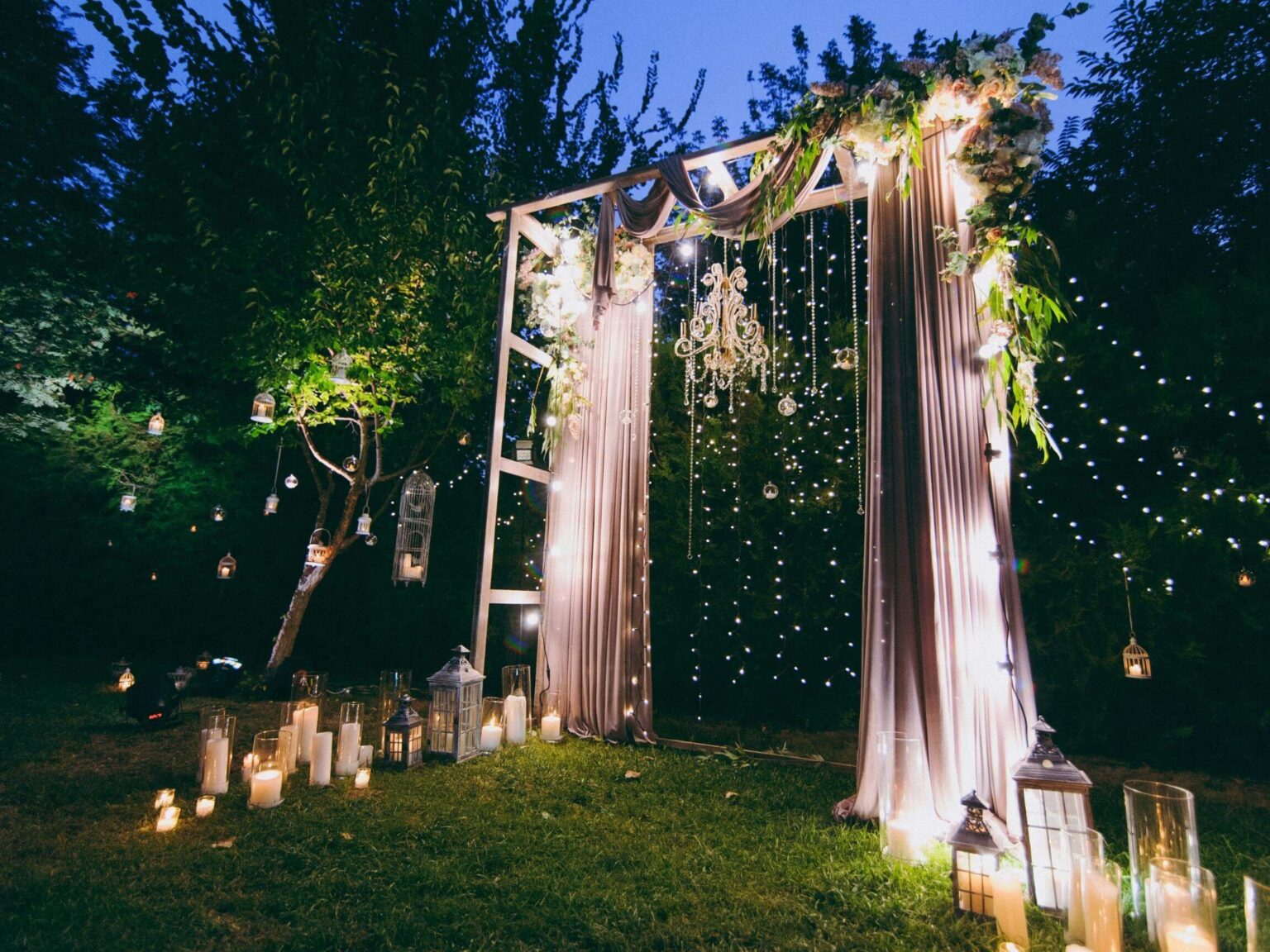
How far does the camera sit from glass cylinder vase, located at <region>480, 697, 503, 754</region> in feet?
12.1

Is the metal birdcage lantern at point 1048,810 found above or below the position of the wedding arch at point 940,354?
below

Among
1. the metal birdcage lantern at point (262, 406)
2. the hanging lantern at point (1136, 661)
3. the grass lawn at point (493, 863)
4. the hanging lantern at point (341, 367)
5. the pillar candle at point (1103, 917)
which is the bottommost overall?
the grass lawn at point (493, 863)

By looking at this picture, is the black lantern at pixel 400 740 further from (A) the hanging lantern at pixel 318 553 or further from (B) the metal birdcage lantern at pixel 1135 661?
(B) the metal birdcage lantern at pixel 1135 661

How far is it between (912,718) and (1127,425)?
8.62 ft

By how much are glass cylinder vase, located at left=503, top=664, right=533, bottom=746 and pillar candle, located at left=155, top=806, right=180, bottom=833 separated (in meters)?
1.73

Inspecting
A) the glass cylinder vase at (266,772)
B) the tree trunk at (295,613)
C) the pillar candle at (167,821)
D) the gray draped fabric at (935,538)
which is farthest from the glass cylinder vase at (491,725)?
the tree trunk at (295,613)

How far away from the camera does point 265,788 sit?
2.68 m

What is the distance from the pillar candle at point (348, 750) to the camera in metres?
3.12

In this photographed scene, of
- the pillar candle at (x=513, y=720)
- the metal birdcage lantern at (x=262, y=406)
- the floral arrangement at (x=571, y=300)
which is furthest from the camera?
the metal birdcage lantern at (x=262, y=406)

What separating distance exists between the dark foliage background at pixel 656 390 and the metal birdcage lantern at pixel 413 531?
3.34ft

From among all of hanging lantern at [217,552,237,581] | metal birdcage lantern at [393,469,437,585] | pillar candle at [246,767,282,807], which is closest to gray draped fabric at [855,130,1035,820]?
pillar candle at [246,767,282,807]

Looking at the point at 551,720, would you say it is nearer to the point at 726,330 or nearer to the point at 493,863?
the point at 493,863

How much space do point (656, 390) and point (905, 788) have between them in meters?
3.38

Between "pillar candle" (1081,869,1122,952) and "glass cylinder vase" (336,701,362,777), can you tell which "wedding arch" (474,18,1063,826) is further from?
"glass cylinder vase" (336,701,362,777)
